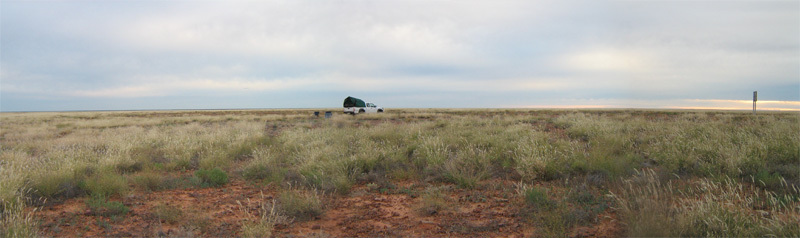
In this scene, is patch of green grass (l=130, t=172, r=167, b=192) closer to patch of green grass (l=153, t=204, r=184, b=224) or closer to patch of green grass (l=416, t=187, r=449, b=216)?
patch of green grass (l=153, t=204, r=184, b=224)

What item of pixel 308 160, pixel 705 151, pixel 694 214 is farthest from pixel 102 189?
pixel 705 151

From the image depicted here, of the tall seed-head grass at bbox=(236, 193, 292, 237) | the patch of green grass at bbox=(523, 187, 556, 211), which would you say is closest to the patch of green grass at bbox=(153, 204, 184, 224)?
the tall seed-head grass at bbox=(236, 193, 292, 237)

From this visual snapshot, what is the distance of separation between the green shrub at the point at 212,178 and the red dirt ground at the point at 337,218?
0.67 m

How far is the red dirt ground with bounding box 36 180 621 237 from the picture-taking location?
4.39m

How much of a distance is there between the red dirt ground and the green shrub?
0.67 meters

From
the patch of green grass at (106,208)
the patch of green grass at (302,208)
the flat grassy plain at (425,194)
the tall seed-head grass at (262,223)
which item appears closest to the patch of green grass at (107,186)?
the flat grassy plain at (425,194)

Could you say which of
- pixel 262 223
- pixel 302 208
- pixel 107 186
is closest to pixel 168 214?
pixel 262 223

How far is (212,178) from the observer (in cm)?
685

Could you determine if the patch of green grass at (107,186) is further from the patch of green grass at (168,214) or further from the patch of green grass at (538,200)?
the patch of green grass at (538,200)

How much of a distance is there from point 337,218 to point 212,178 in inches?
129

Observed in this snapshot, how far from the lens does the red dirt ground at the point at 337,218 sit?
14.4ft

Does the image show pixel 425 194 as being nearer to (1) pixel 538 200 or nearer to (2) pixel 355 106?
(1) pixel 538 200

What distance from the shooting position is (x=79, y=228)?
4594mm

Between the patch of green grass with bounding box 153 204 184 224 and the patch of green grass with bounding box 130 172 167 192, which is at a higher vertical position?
the patch of green grass with bounding box 130 172 167 192
